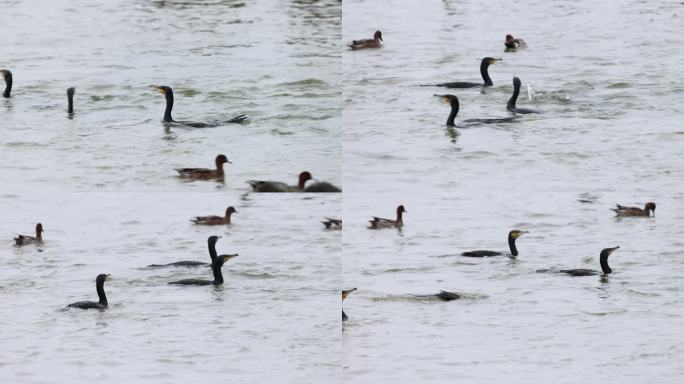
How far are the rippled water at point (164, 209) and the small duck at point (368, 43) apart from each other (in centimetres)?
35

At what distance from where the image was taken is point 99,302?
1485 cm

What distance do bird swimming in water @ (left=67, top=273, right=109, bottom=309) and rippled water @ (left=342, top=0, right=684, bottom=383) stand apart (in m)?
2.39

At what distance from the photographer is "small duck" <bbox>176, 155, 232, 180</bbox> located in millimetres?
15406

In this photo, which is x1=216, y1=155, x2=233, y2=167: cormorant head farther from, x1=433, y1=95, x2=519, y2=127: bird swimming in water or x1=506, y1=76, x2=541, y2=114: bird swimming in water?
x1=506, y1=76, x2=541, y2=114: bird swimming in water

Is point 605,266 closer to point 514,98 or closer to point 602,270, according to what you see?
point 602,270

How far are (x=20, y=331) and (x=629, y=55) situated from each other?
37.6 ft

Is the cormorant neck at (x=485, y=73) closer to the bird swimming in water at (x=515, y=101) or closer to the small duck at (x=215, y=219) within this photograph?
the bird swimming in water at (x=515, y=101)

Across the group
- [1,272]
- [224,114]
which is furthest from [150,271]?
[224,114]

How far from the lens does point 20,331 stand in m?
13.5

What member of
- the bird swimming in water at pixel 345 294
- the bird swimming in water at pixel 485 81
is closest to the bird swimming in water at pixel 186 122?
the bird swimming in water at pixel 485 81

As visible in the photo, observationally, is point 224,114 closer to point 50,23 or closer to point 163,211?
point 163,211

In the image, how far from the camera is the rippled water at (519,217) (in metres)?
12.7

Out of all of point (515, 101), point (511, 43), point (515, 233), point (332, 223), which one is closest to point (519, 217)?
point (515, 233)

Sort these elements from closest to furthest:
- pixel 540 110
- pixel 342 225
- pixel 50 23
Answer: pixel 342 225
pixel 540 110
pixel 50 23
